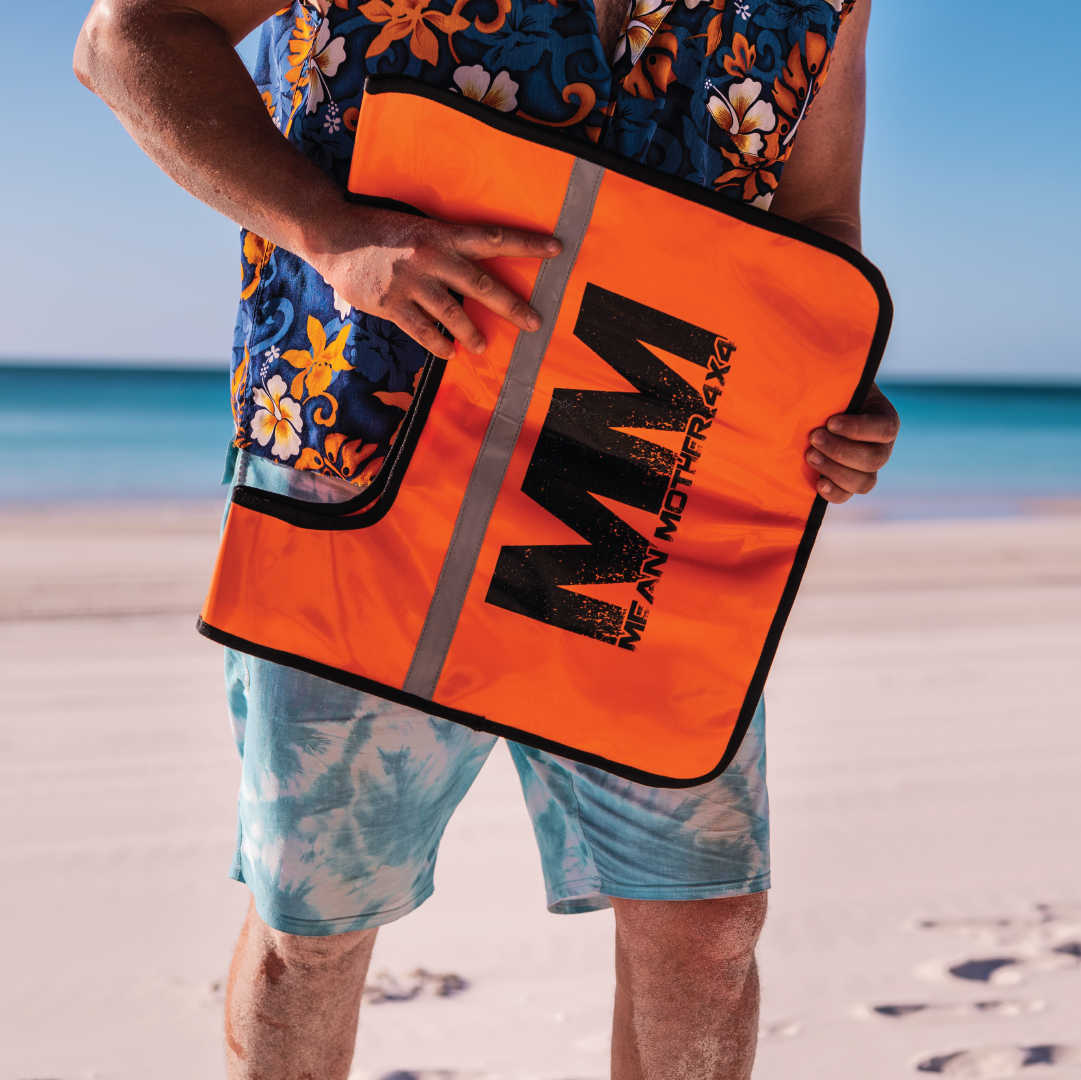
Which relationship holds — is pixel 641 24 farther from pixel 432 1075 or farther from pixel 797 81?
pixel 432 1075

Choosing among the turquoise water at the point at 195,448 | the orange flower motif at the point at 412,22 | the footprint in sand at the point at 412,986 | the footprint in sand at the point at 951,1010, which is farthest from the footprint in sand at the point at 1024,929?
the turquoise water at the point at 195,448

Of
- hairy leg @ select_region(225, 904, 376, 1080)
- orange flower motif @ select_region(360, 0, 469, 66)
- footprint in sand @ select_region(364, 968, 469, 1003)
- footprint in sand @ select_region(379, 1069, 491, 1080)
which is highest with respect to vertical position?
orange flower motif @ select_region(360, 0, 469, 66)

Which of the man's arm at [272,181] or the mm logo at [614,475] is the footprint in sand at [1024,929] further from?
the man's arm at [272,181]

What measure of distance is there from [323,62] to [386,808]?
0.83m

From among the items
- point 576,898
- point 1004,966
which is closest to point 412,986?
point 576,898

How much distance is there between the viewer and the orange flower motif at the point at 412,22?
0.97 m

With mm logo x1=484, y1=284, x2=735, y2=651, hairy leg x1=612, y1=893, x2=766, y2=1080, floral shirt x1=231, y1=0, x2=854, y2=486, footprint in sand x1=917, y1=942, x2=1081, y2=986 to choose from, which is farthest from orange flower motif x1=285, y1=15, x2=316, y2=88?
footprint in sand x1=917, y1=942, x2=1081, y2=986

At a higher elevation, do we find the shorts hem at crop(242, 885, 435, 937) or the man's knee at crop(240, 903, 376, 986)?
the shorts hem at crop(242, 885, 435, 937)

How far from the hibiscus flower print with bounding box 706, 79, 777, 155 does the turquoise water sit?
29.3ft

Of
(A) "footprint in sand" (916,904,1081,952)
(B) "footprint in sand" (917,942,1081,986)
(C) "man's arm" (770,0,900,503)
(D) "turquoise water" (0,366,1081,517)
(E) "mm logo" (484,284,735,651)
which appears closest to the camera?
(E) "mm logo" (484,284,735,651)

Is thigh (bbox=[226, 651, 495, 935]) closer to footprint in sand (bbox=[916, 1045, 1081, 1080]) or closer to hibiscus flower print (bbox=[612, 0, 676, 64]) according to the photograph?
hibiscus flower print (bbox=[612, 0, 676, 64])

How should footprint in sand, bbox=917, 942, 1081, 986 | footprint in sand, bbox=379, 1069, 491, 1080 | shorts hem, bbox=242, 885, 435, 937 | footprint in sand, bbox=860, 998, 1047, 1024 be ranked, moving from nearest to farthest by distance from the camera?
shorts hem, bbox=242, 885, 435, 937
footprint in sand, bbox=379, 1069, 491, 1080
footprint in sand, bbox=860, 998, 1047, 1024
footprint in sand, bbox=917, 942, 1081, 986

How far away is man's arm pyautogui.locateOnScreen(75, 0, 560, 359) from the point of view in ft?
3.04

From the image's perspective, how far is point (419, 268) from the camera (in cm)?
92
